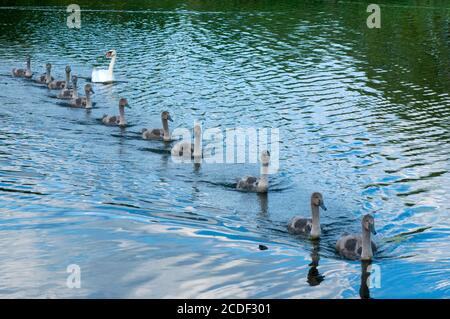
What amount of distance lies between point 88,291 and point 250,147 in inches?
557

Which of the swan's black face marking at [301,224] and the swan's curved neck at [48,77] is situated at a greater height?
the swan's curved neck at [48,77]

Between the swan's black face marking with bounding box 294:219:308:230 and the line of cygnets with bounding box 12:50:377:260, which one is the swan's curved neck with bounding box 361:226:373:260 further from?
the swan's black face marking with bounding box 294:219:308:230

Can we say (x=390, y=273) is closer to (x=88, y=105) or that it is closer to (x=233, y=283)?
(x=233, y=283)

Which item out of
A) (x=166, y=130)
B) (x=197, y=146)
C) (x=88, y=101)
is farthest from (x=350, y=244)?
(x=88, y=101)

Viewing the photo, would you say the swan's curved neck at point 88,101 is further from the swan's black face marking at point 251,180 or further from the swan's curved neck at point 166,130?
the swan's black face marking at point 251,180

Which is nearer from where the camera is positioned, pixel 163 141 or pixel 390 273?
pixel 390 273

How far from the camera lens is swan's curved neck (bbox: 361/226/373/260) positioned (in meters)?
22.4

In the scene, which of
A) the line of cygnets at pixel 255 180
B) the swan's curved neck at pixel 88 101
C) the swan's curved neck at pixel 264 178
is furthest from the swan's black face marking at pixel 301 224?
the swan's curved neck at pixel 88 101

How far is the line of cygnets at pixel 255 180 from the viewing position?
22711mm

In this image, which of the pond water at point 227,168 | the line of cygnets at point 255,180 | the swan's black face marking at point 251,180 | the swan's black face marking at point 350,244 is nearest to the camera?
the pond water at point 227,168

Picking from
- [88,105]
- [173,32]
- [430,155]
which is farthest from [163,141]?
[173,32]

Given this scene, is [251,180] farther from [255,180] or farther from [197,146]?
[197,146]

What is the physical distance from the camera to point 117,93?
44.3 meters

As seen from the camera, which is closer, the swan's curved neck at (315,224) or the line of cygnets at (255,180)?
the line of cygnets at (255,180)
